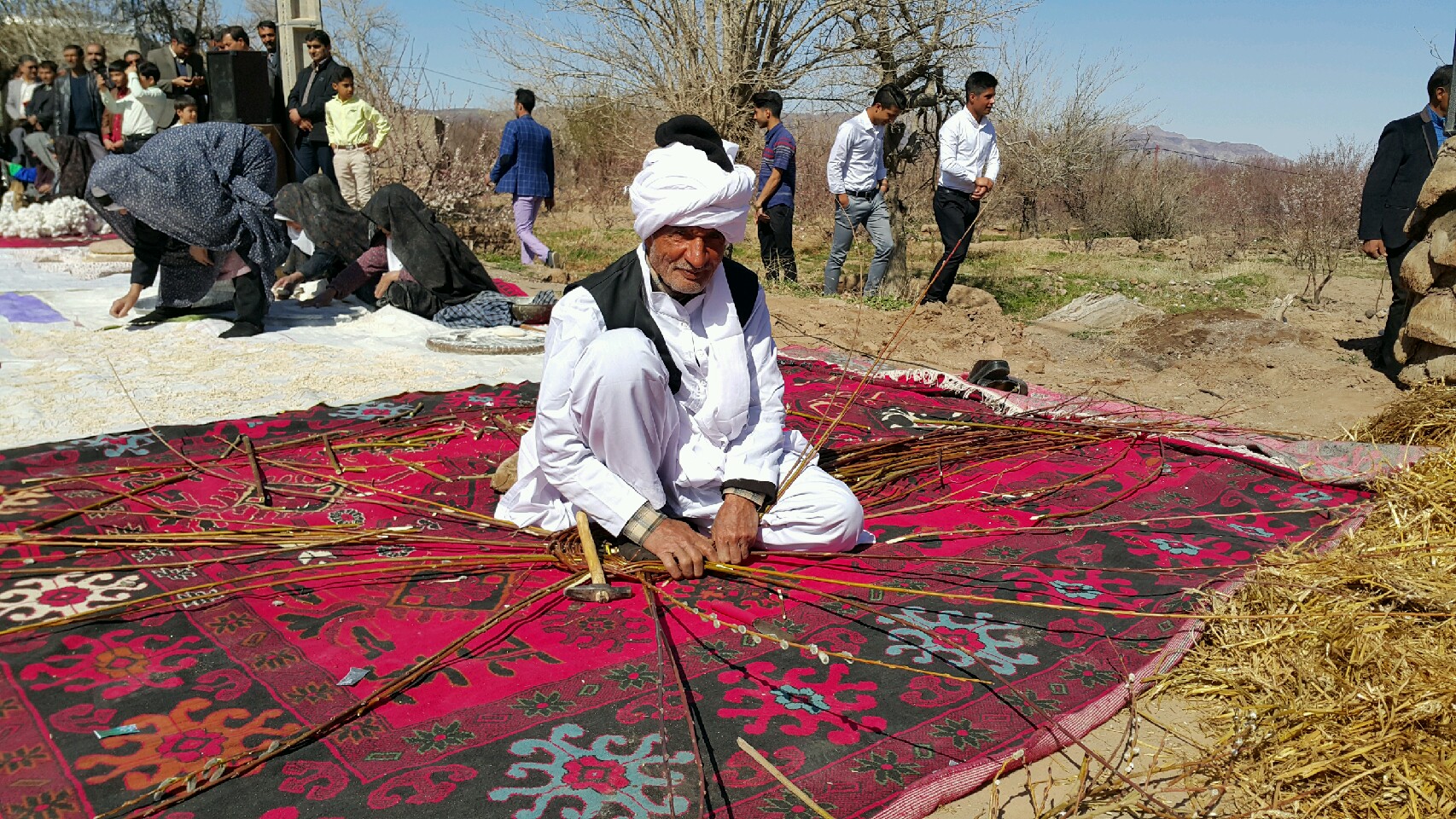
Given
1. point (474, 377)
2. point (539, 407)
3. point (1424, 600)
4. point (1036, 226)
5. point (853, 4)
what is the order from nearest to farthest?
point (1424, 600) < point (539, 407) < point (474, 377) < point (853, 4) < point (1036, 226)

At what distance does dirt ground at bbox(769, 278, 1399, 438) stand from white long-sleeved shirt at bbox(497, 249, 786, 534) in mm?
2602

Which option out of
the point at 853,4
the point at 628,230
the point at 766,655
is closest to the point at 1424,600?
the point at 766,655

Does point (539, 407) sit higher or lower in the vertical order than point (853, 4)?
lower

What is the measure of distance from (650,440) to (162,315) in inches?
183

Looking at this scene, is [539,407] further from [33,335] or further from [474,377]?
[33,335]

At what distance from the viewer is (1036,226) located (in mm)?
17500

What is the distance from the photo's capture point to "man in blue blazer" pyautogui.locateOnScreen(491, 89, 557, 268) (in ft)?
30.3

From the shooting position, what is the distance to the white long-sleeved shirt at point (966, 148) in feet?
23.2

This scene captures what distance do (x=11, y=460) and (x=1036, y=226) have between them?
52.8 feet

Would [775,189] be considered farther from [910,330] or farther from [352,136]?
[352,136]

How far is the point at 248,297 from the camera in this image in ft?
20.0

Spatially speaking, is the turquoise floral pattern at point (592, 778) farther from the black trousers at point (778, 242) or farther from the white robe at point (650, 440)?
the black trousers at point (778, 242)

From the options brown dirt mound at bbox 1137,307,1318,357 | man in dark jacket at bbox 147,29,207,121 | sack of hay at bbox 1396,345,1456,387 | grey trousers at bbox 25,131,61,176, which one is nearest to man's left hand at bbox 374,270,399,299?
man in dark jacket at bbox 147,29,207,121

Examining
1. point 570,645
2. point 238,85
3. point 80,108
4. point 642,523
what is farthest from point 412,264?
point 80,108
